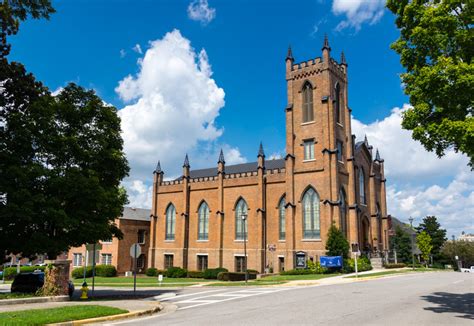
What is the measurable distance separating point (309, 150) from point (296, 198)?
4.75 meters

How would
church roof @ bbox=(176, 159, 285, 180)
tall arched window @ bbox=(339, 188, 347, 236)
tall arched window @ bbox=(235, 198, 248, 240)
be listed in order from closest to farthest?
tall arched window @ bbox=(339, 188, 347, 236) < tall arched window @ bbox=(235, 198, 248, 240) < church roof @ bbox=(176, 159, 285, 180)

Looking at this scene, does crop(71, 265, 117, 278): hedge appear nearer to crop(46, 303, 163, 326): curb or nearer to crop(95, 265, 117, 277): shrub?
crop(95, 265, 117, 277): shrub

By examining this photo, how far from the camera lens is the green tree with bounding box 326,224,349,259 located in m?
34.9

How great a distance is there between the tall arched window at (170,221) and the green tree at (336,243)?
67.9 feet

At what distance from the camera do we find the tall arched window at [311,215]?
37688mm

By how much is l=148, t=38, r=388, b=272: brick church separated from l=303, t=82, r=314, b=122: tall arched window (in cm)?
10

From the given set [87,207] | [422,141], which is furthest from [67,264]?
[422,141]

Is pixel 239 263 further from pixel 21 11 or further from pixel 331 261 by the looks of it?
pixel 21 11

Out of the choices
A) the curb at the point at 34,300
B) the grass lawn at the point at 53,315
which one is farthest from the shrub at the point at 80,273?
the grass lawn at the point at 53,315

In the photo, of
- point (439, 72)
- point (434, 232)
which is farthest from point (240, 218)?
point (434, 232)

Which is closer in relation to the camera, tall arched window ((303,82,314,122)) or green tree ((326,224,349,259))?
green tree ((326,224,349,259))

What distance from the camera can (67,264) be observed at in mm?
18344

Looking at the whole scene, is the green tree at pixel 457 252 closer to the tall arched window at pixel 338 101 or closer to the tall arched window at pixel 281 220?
the tall arched window at pixel 338 101

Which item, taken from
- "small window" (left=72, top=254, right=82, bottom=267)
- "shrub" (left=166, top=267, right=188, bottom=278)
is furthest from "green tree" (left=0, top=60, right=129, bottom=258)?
"small window" (left=72, top=254, right=82, bottom=267)
